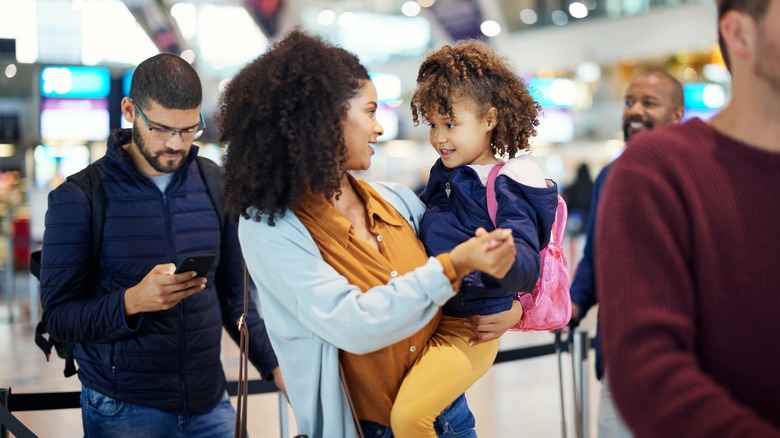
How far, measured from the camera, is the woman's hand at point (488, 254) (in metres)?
1.83

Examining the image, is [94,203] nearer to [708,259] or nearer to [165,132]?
[165,132]

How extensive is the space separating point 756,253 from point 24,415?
230 inches

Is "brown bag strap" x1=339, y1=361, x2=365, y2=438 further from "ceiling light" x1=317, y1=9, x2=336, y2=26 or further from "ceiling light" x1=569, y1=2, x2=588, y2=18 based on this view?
"ceiling light" x1=317, y1=9, x2=336, y2=26

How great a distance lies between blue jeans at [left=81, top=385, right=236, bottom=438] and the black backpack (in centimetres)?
16

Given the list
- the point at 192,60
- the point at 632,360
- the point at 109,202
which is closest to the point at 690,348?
the point at 632,360

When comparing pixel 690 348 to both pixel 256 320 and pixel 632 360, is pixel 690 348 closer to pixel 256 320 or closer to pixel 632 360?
pixel 632 360

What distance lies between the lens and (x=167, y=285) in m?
2.46

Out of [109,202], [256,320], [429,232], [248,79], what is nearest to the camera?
[248,79]

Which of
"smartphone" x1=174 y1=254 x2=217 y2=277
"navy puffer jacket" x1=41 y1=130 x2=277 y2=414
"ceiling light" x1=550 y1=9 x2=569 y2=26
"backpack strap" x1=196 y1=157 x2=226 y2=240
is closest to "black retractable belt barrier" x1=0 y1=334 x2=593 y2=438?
"navy puffer jacket" x1=41 y1=130 x2=277 y2=414

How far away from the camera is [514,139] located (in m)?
2.55

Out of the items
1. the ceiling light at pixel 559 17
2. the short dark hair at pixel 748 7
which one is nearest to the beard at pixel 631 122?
Answer: the short dark hair at pixel 748 7

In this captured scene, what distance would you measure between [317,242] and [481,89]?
75 cm

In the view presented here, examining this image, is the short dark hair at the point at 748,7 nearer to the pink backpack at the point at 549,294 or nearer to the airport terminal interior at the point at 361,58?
the pink backpack at the point at 549,294

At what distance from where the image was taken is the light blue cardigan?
6.19 feet
